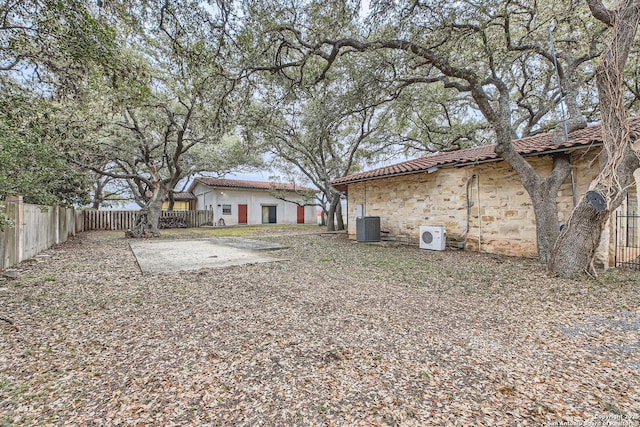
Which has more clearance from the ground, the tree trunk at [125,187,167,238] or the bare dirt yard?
the tree trunk at [125,187,167,238]

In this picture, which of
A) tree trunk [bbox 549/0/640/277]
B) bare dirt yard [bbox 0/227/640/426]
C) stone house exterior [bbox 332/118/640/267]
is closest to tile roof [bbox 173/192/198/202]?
stone house exterior [bbox 332/118/640/267]

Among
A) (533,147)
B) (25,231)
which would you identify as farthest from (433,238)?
(25,231)

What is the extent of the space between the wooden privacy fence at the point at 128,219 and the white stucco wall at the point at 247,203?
113 centimetres

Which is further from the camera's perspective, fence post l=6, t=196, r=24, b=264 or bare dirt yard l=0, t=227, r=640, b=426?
fence post l=6, t=196, r=24, b=264

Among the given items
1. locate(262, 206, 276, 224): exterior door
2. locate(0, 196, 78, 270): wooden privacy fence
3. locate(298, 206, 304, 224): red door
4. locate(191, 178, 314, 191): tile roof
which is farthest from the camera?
locate(298, 206, 304, 224): red door

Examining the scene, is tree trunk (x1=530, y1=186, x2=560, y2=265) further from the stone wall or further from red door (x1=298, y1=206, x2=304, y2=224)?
red door (x1=298, y1=206, x2=304, y2=224)

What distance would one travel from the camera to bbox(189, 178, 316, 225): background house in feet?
68.9

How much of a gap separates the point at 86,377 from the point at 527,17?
37.3ft

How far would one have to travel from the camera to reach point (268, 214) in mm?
23672

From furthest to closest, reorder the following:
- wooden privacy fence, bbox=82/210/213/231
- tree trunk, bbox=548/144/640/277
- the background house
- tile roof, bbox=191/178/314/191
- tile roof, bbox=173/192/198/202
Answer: tile roof, bbox=173/192/198/202
the background house
tile roof, bbox=191/178/314/191
wooden privacy fence, bbox=82/210/213/231
tree trunk, bbox=548/144/640/277

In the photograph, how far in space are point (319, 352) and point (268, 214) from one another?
21741 millimetres

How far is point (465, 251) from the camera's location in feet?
25.7

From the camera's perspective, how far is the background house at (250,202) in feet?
68.9

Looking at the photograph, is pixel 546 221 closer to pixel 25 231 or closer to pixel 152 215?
pixel 25 231
